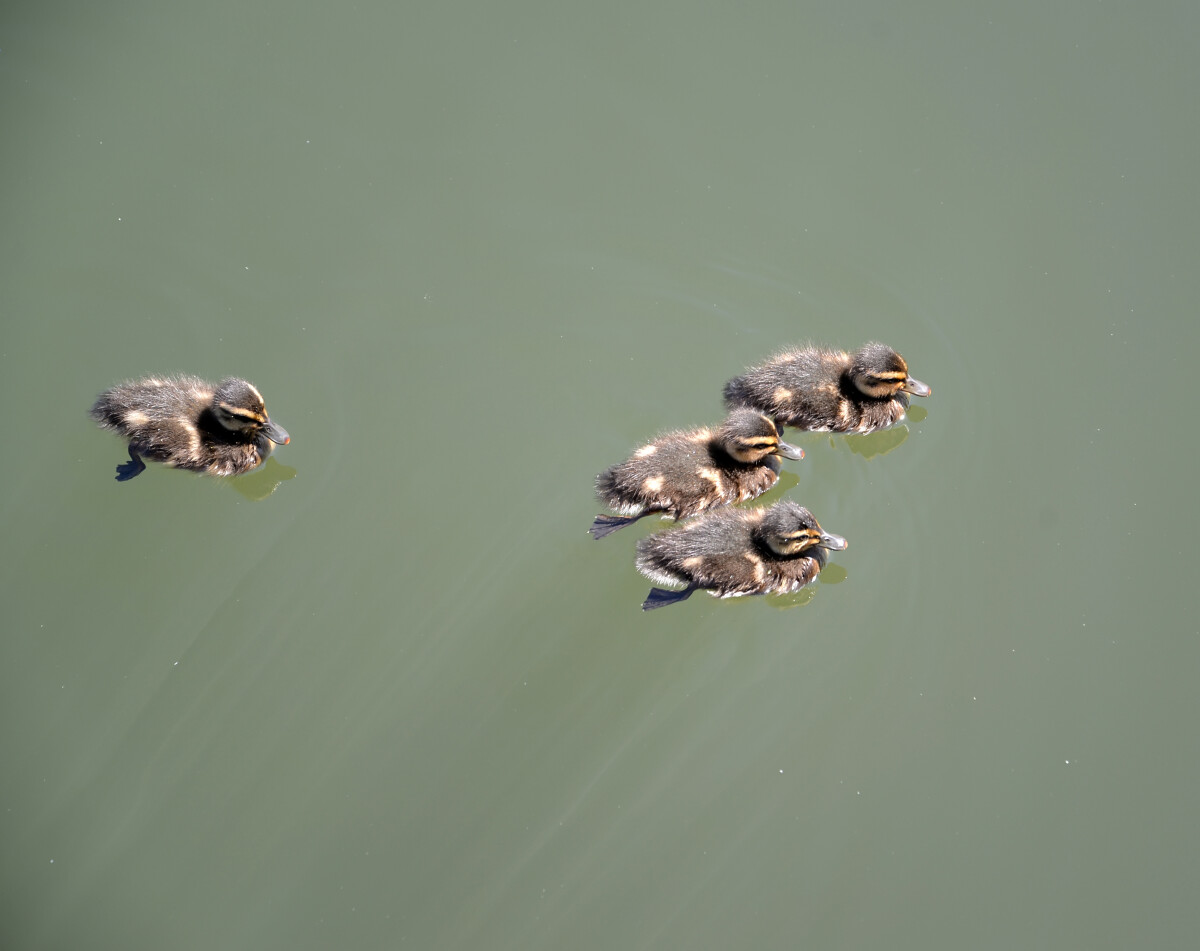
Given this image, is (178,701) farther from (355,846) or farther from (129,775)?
(355,846)

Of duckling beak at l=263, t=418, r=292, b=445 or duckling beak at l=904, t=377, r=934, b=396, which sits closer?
duckling beak at l=263, t=418, r=292, b=445

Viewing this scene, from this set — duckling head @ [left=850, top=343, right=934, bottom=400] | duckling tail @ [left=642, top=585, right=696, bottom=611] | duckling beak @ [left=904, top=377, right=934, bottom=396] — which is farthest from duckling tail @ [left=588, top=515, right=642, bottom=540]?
duckling beak @ [left=904, top=377, right=934, bottom=396]

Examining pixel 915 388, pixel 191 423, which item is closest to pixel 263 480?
pixel 191 423

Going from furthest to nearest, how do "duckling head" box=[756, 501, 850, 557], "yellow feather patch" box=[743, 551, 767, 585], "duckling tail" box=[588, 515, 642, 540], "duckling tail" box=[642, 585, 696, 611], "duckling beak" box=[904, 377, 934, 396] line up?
1. "duckling beak" box=[904, 377, 934, 396]
2. "duckling tail" box=[588, 515, 642, 540]
3. "duckling tail" box=[642, 585, 696, 611]
4. "yellow feather patch" box=[743, 551, 767, 585]
5. "duckling head" box=[756, 501, 850, 557]

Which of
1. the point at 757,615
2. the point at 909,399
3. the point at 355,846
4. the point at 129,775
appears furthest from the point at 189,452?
the point at 909,399

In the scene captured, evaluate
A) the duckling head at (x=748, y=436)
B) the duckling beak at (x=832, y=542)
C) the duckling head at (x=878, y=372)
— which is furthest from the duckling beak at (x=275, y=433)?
the duckling head at (x=878, y=372)

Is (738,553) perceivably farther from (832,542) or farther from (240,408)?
(240,408)

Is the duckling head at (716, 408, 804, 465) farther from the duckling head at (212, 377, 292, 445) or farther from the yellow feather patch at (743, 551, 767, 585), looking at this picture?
the duckling head at (212, 377, 292, 445)
